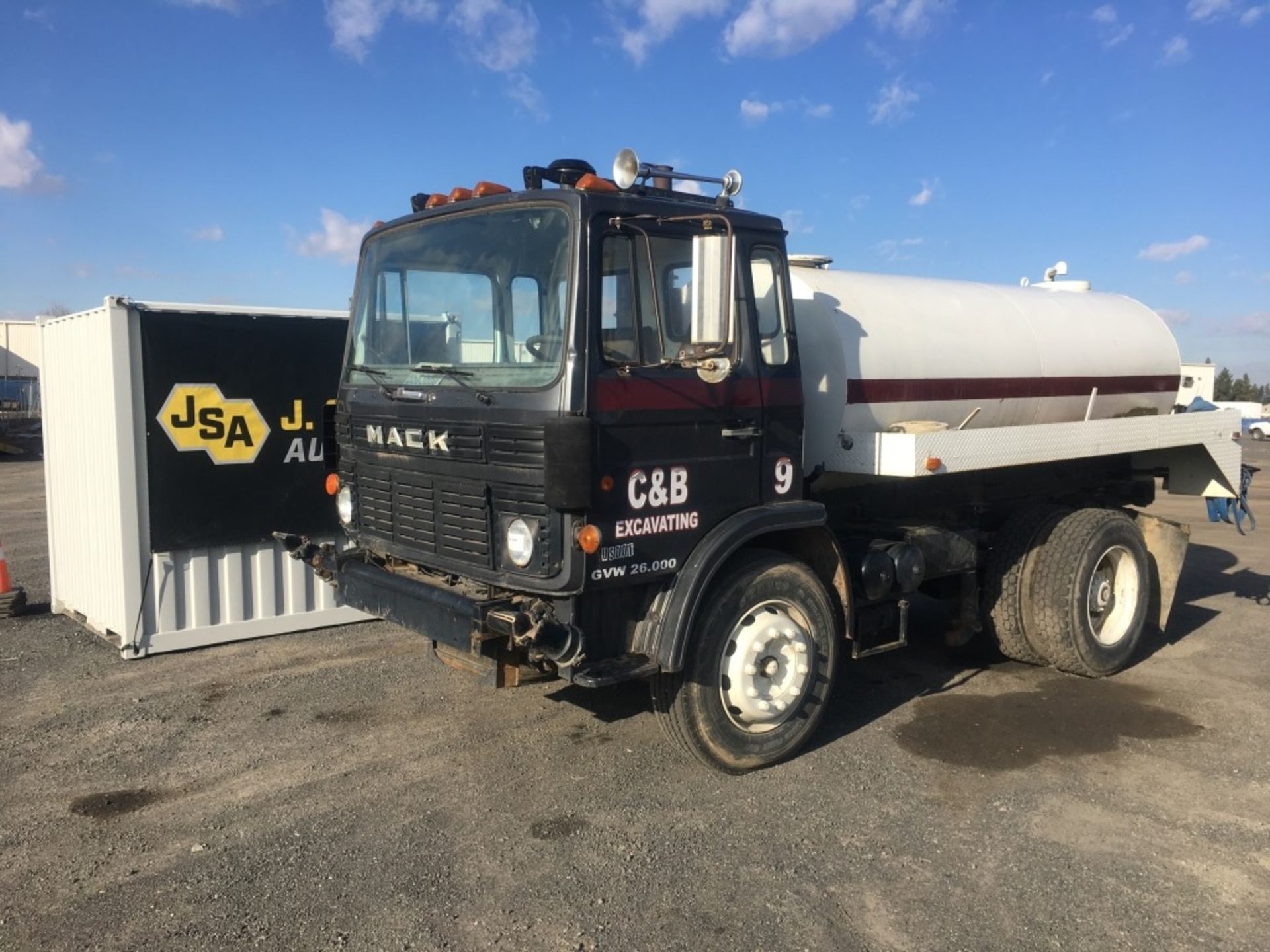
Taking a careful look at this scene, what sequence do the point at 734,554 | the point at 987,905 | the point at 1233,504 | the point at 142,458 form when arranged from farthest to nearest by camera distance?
the point at 1233,504
the point at 142,458
the point at 734,554
the point at 987,905

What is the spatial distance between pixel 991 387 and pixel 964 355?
0.31 meters

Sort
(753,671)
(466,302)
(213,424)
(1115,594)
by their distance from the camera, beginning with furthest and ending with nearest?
(1115,594)
(213,424)
(753,671)
(466,302)

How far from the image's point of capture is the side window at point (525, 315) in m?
4.12

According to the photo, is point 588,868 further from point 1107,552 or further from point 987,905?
point 1107,552

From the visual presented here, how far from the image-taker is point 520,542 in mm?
4047

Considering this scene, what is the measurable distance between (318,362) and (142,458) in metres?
1.37

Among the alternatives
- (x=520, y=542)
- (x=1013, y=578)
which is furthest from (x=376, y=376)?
(x=1013, y=578)

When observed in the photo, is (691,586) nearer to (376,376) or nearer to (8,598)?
(376,376)

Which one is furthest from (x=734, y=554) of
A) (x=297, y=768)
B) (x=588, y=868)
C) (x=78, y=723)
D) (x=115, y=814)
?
(x=78, y=723)

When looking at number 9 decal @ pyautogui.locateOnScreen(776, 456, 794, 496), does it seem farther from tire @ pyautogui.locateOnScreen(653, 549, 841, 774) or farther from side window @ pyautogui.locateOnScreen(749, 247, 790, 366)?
side window @ pyautogui.locateOnScreen(749, 247, 790, 366)

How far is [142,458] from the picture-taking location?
6352 mm

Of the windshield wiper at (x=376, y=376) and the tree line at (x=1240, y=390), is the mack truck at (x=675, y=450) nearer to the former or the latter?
the windshield wiper at (x=376, y=376)

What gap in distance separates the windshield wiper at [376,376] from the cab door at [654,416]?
3.91 feet

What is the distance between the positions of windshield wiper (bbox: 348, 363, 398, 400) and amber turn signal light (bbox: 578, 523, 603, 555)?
128 cm
